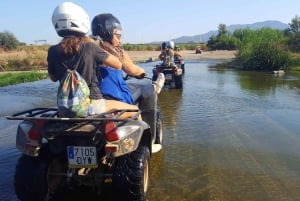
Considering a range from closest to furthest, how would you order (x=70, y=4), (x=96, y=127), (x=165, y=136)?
(x=96, y=127)
(x=70, y=4)
(x=165, y=136)

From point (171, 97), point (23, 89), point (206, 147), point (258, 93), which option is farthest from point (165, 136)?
point (23, 89)

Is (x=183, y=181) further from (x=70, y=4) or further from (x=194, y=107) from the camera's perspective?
(x=194, y=107)

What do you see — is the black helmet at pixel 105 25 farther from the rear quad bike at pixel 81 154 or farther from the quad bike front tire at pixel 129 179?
the quad bike front tire at pixel 129 179

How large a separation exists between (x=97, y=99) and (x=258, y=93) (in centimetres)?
960

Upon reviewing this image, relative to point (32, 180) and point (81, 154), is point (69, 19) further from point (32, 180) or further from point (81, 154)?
point (32, 180)

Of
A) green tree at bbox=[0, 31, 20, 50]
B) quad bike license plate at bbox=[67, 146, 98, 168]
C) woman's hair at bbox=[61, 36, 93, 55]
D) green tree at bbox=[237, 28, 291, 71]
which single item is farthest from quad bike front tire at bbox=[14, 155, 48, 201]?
green tree at bbox=[0, 31, 20, 50]

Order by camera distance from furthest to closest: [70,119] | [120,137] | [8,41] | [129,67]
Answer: [8,41] → [129,67] → [120,137] → [70,119]

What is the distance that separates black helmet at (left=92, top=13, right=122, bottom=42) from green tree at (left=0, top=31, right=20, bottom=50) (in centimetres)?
5557

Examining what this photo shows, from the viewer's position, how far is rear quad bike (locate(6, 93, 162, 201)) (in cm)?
391

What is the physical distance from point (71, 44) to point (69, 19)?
9.7 inches

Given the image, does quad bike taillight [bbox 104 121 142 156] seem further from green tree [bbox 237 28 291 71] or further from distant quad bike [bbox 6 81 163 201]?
green tree [bbox 237 28 291 71]

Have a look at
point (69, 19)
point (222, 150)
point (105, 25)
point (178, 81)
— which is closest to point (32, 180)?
point (69, 19)

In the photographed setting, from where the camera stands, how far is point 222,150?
21.8 feet

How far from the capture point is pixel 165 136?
24.8 ft
